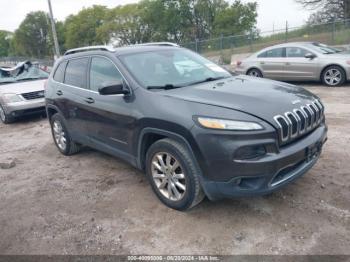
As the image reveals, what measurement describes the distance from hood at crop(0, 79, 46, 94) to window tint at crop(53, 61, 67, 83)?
336cm

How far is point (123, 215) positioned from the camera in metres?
3.81

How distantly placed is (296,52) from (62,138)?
7896mm

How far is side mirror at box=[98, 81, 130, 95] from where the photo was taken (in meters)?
3.77

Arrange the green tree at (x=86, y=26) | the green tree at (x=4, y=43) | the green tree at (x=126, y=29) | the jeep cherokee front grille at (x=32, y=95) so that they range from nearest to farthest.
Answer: the jeep cherokee front grille at (x=32, y=95) → the green tree at (x=126, y=29) → the green tree at (x=86, y=26) → the green tree at (x=4, y=43)

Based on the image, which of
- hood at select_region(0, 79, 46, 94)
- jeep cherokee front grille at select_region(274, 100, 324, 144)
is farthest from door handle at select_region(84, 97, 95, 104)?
hood at select_region(0, 79, 46, 94)

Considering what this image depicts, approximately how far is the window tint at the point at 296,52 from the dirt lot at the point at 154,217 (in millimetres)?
6076

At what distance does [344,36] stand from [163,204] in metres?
19.2

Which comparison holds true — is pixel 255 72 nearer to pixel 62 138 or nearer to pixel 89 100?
pixel 62 138

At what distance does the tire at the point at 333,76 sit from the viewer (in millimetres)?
9875

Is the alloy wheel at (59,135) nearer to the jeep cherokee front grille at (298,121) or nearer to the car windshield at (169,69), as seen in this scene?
the car windshield at (169,69)

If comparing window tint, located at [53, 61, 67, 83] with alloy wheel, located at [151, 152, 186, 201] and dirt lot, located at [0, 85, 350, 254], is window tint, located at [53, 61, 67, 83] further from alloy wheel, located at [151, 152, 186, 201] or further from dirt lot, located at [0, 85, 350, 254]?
alloy wheel, located at [151, 152, 186, 201]

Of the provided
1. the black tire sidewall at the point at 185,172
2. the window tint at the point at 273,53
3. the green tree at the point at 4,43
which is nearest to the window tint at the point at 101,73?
the black tire sidewall at the point at 185,172

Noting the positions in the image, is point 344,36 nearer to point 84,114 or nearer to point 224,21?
point 84,114

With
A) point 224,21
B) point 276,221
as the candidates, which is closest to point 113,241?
point 276,221
